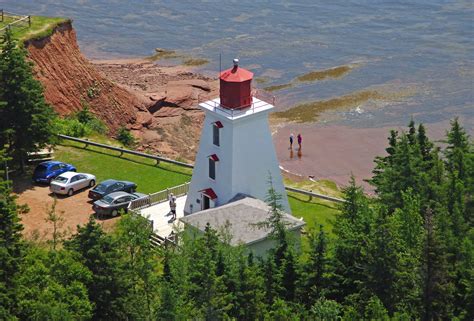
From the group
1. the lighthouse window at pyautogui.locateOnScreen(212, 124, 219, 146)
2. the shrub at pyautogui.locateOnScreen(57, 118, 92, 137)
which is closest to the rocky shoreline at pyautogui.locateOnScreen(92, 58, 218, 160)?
the shrub at pyautogui.locateOnScreen(57, 118, 92, 137)

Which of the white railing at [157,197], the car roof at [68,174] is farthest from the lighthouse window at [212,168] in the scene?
the car roof at [68,174]

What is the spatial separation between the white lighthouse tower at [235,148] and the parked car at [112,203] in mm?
3901

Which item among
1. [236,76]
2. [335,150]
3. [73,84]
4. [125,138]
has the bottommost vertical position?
[335,150]

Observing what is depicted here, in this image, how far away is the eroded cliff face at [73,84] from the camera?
6800cm

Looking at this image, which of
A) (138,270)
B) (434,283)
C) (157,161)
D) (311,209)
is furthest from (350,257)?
(157,161)

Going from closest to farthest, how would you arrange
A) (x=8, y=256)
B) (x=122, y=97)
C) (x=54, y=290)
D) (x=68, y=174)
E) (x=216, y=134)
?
(x=54, y=290)
(x=8, y=256)
(x=216, y=134)
(x=68, y=174)
(x=122, y=97)

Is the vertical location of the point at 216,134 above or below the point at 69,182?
above

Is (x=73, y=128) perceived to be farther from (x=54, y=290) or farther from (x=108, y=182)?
(x=54, y=290)

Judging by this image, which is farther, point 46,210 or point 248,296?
point 46,210

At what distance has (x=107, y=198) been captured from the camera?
4753 centimetres

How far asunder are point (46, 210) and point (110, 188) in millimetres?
3954

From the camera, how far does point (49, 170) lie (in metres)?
51.3

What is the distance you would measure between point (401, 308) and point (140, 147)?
39.6 metres

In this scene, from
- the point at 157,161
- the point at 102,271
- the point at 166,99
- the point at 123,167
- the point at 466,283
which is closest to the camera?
the point at 102,271
